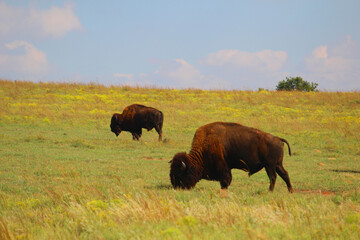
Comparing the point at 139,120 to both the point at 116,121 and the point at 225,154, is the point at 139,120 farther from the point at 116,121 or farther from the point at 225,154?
the point at 225,154

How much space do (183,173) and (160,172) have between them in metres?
3.49

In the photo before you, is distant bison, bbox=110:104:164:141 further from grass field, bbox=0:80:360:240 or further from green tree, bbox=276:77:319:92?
green tree, bbox=276:77:319:92

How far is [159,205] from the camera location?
613 cm

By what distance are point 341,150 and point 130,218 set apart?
1587cm

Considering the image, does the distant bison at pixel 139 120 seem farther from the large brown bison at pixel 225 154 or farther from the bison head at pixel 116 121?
the large brown bison at pixel 225 154

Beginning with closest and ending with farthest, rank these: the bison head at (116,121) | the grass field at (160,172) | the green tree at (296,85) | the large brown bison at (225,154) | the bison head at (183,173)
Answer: the grass field at (160,172), the bison head at (183,173), the large brown bison at (225,154), the bison head at (116,121), the green tree at (296,85)

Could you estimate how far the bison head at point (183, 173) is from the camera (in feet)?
29.1

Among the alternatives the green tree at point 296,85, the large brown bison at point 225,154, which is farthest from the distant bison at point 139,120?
the green tree at point 296,85

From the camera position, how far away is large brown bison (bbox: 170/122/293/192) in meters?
8.98

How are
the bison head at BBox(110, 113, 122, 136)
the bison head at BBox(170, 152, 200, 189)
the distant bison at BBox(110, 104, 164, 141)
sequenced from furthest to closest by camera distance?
1. the bison head at BBox(110, 113, 122, 136)
2. the distant bison at BBox(110, 104, 164, 141)
3. the bison head at BBox(170, 152, 200, 189)

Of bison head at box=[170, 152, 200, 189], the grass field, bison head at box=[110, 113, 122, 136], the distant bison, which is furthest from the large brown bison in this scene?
bison head at box=[110, 113, 122, 136]

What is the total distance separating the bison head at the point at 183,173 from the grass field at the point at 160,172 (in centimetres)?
30

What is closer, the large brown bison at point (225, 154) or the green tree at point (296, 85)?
the large brown bison at point (225, 154)

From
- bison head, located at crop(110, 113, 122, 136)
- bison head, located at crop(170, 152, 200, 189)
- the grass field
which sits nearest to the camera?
the grass field
